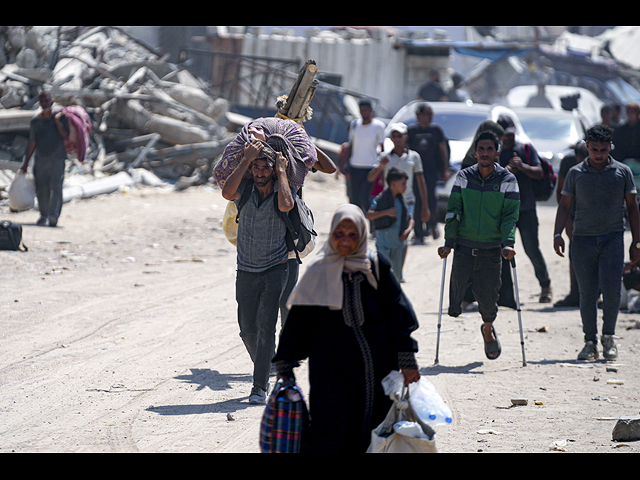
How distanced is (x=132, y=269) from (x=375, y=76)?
58.9ft

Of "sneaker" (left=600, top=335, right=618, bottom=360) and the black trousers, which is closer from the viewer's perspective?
the black trousers

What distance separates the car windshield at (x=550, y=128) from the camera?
59.2 feet

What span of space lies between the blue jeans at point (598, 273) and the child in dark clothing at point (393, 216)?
2.31 meters

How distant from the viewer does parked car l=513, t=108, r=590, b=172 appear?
17.6 m

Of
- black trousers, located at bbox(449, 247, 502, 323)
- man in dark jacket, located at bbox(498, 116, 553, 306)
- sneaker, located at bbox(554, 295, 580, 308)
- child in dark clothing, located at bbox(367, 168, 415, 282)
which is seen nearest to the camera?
black trousers, located at bbox(449, 247, 502, 323)

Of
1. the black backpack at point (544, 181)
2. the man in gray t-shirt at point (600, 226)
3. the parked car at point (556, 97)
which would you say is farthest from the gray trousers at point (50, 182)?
the parked car at point (556, 97)

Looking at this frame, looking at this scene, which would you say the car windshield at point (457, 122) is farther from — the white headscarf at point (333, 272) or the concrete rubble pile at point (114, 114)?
the white headscarf at point (333, 272)

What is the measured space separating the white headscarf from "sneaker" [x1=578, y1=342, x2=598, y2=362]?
169 inches

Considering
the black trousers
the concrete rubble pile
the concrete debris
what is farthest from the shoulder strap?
the concrete rubble pile

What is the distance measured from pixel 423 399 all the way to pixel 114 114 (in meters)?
17.1

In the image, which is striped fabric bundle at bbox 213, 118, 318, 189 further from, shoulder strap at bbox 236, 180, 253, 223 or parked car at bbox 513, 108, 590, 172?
parked car at bbox 513, 108, 590, 172

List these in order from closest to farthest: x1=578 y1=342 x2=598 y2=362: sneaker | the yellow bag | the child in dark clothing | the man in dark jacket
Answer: the yellow bag, x1=578 y1=342 x2=598 y2=362: sneaker, the man in dark jacket, the child in dark clothing

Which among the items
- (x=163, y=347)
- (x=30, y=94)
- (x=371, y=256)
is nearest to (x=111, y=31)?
(x=30, y=94)

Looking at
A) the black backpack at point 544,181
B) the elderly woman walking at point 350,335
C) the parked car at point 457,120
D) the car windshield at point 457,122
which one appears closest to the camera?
the elderly woman walking at point 350,335
